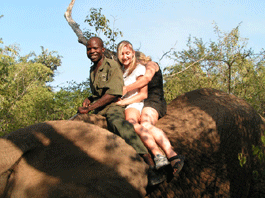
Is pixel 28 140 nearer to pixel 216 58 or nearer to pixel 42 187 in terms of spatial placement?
pixel 42 187

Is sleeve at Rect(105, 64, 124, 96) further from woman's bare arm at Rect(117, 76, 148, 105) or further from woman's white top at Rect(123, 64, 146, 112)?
woman's white top at Rect(123, 64, 146, 112)

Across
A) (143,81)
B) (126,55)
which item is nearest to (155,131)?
A: (143,81)

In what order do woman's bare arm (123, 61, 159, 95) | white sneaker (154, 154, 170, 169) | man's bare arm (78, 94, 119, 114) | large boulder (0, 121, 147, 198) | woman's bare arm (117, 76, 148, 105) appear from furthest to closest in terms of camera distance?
woman's bare arm (123, 61, 159, 95) → woman's bare arm (117, 76, 148, 105) → man's bare arm (78, 94, 119, 114) → white sneaker (154, 154, 170, 169) → large boulder (0, 121, 147, 198)

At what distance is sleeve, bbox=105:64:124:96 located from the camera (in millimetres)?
3631

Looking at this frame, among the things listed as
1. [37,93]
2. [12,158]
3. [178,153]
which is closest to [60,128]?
[12,158]

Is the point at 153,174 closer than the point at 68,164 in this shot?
No

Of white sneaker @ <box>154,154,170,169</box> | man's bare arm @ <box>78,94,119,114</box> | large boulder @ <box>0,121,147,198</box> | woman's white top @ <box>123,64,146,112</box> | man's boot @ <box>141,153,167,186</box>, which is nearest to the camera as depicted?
large boulder @ <box>0,121,147,198</box>

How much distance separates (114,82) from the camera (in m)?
3.67

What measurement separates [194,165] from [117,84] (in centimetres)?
125

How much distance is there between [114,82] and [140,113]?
474 mm

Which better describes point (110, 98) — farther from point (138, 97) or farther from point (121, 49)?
point (121, 49)

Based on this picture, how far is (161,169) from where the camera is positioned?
316 cm

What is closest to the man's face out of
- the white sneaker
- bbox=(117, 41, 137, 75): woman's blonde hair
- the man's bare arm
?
bbox=(117, 41, 137, 75): woman's blonde hair

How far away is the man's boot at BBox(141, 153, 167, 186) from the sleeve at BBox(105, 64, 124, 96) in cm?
87
